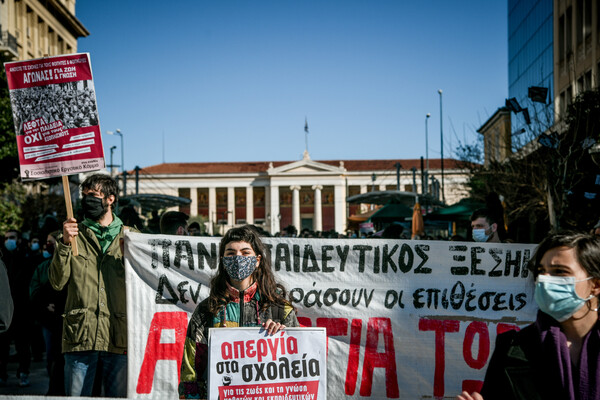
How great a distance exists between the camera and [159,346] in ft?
15.8

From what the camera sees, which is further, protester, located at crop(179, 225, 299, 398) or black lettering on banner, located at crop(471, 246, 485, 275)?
black lettering on banner, located at crop(471, 246, 485, 275)

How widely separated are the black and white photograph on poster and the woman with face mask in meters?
3.11

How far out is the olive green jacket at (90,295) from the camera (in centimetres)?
421

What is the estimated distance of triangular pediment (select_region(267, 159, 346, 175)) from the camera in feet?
347

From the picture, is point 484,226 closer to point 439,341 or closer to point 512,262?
point 512,262

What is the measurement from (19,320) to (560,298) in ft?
23.4

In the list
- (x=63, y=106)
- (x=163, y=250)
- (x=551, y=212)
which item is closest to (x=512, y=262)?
(x=163, y=250)

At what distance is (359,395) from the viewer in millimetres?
4750

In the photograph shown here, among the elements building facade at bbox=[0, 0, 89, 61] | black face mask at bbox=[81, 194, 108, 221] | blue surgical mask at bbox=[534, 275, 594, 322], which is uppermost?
building facade at bbox=[0, 0, 89, 61]

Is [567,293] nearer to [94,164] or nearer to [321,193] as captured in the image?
[94,164]

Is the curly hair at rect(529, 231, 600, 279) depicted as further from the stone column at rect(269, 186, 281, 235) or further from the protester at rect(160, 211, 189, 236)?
the stone column at rect(269, 186, 281, 235)

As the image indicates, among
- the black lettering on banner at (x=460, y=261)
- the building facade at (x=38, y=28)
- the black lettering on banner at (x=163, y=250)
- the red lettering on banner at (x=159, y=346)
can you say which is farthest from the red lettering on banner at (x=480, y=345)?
the building facade at (x=38, y=28)

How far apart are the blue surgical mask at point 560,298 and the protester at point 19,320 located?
6.61m

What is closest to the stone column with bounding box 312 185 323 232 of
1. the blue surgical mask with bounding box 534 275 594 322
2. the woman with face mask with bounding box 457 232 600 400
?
the woman with face mask with bounding box 457 232 600 400
